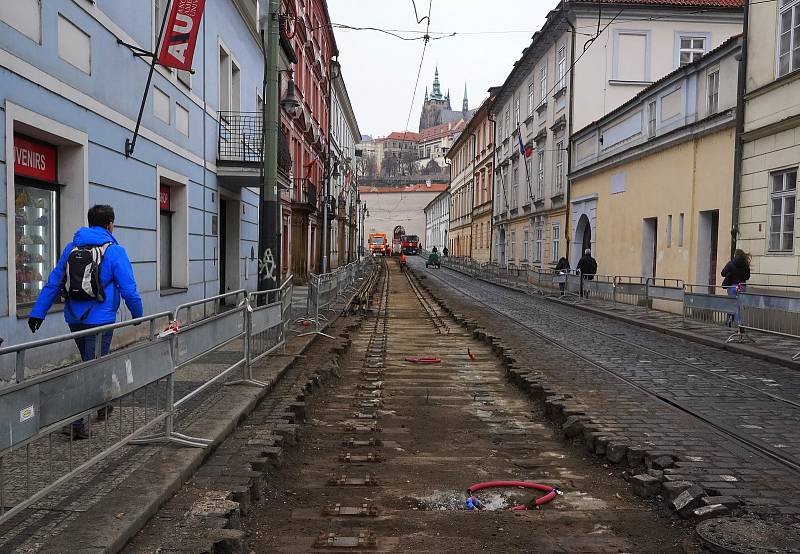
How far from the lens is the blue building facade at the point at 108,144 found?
7320 millimetres

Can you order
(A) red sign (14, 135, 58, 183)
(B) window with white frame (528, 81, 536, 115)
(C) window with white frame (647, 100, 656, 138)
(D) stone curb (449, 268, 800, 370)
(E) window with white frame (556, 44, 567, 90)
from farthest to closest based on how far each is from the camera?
(B) window with white frame (528, 81, 536, 115)
(E) window with white frame (556, 44, 567, 90)
(C) window with white frame (647, 100, 656, 138)
(D) stone curb (449, 268, 800, 370)
(A) red sign (14, 135, 58, 183)

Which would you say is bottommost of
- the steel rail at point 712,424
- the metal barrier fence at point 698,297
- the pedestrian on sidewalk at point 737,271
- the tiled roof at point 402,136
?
the steel rail at point 712,424

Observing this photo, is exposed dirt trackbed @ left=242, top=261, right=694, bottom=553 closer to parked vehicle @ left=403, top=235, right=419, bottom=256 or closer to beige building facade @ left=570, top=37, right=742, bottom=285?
beige building facade @ left=570, top=37, right=742, bottom=285

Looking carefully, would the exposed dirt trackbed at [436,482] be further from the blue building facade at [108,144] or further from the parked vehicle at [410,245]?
the parked vehicle at [410,245]

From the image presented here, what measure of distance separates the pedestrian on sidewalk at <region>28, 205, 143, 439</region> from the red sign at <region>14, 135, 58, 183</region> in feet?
9.95

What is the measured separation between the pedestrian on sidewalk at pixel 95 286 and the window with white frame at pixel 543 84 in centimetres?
3098

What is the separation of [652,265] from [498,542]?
19.7 metres

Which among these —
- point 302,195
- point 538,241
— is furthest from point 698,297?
point 538,241

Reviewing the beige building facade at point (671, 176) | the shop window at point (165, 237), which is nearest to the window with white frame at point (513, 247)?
the beige building facade at point (671, 176)

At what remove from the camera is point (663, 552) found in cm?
379

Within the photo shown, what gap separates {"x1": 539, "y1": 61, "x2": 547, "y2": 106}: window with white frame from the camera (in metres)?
34.2

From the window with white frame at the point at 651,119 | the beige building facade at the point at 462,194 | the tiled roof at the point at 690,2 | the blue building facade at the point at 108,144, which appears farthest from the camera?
the beige building facade at the point at 462,194

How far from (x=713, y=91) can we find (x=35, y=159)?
53.7ft

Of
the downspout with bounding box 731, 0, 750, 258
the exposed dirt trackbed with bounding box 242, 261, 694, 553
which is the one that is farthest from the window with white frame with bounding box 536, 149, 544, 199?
the exposed dirt trackbed with bounding box 242, 261, 694, 553
